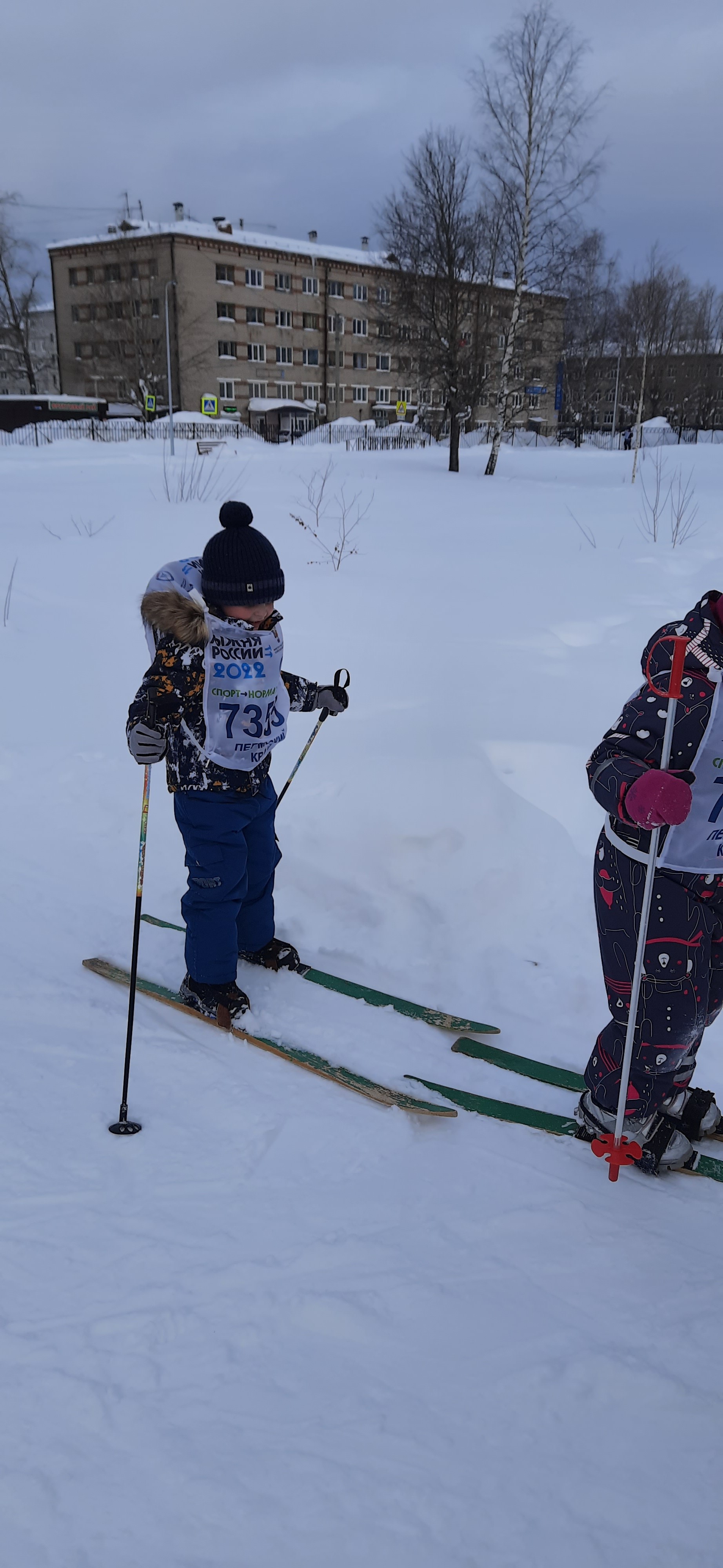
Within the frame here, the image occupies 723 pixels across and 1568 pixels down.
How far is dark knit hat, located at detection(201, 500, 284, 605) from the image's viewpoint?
2.86 m

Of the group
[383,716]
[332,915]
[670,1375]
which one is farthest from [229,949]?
[383,716]

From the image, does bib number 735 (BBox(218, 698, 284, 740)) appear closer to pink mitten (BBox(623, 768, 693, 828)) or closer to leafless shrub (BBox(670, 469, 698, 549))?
pink mitten (BBox(623, 768, 693, 828))

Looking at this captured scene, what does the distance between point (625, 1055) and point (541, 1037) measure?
0.91m

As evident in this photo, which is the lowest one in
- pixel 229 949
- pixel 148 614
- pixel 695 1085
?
pixel 695 1085

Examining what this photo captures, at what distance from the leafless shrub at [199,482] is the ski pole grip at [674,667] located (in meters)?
9.35

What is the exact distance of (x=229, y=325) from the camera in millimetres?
48875

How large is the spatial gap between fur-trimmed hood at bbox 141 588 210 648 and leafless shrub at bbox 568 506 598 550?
24.1 feet

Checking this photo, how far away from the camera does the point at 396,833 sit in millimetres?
4242

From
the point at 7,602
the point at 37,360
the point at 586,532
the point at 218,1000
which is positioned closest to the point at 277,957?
the point at 218,1000

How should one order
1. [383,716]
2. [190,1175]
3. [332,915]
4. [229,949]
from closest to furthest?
[190,1175], [229,949], [332,915], [383,716]

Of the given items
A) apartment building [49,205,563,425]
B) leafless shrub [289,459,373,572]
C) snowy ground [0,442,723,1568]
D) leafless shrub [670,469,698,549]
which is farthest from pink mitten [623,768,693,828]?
apartment building [49,205,563,425]

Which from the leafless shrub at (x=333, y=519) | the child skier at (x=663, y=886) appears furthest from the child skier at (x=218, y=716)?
the leafless shrub at (x=333, y=519)

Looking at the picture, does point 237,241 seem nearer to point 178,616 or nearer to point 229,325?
point 229,325

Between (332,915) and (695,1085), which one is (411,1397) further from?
(332,915)
